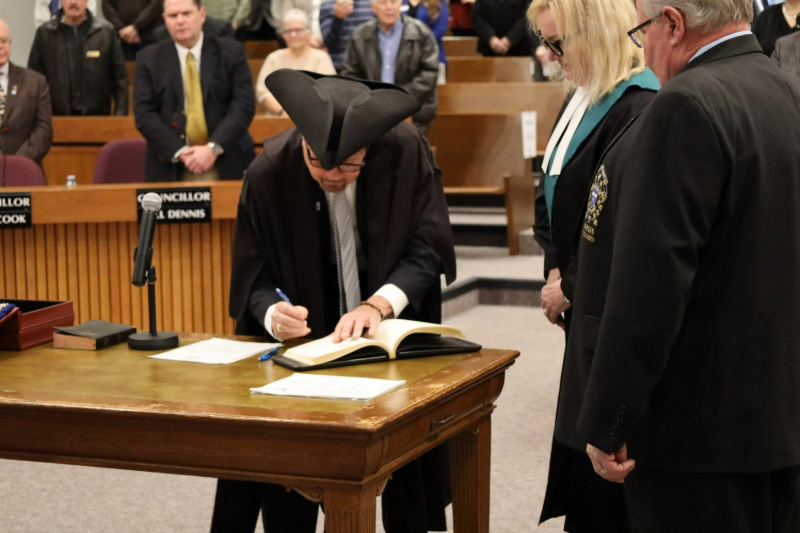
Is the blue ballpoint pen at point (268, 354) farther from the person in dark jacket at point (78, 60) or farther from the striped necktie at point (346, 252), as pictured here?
the person in dark jacket at point (78, 60)

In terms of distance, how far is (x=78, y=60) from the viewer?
24.3ft

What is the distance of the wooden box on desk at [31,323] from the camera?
8.43 ft

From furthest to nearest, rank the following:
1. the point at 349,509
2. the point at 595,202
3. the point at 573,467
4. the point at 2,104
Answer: the point at 2,104 → the point at 573,467 → the point at 349,509 → the point at 595,202

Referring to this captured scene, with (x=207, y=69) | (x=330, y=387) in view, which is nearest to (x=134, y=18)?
(x=207, y=69)

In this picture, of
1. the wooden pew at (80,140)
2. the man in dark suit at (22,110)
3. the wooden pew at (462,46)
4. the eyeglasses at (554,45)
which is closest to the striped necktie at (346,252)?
the eyeglasses at (554,45)

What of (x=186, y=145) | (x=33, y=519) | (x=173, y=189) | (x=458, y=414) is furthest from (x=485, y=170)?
(x=458, y=414)

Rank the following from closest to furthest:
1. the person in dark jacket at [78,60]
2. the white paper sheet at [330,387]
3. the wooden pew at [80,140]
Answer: the white paper sheet at [330,387]
the person in dark jacket at [78,60]
the wooden pew at [80,140]

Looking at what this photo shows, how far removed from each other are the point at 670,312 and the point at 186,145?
4289 mm

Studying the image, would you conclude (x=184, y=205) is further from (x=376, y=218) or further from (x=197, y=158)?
(x=376, y=218)

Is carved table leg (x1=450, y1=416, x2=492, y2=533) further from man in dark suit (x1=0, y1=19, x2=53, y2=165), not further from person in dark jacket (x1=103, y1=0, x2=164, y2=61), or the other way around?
person in dark jacket (x1=103, y1=0, x2=164, y2=61)

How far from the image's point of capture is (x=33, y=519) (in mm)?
3395

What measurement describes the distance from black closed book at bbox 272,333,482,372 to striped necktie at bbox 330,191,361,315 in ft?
0.86

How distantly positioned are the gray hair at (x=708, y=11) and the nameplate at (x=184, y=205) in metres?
3.29

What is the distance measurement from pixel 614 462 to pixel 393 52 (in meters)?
5.75
